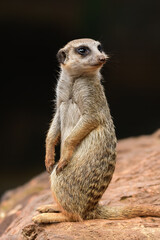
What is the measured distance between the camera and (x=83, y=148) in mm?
3430

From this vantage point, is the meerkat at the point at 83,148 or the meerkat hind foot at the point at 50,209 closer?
the meerkat at the point at 83,148

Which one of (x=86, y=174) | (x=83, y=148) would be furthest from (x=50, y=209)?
(x=83, y=148)

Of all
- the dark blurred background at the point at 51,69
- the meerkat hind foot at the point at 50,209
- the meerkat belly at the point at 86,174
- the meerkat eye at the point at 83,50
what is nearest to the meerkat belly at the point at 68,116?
the meerkat belly at the point at 86,174

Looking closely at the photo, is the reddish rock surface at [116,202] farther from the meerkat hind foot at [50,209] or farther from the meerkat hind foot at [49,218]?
the meerkat hind foot at [50,209]

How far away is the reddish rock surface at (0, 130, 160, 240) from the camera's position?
10.4ft

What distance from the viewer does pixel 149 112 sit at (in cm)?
933

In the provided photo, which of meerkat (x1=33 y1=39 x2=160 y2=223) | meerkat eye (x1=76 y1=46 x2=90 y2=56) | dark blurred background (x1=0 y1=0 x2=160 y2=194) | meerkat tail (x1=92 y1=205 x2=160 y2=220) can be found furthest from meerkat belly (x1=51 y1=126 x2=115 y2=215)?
dark blurred background (x1=0 y1=0 x2=160 y2=194)

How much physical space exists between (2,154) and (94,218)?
242 inches

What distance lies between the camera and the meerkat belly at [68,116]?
3.54 meters

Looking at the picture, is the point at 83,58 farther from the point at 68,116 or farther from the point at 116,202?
the point at 116,202

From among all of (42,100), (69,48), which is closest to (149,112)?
(42,100)

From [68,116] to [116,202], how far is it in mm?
942

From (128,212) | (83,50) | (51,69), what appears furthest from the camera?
(51,69)

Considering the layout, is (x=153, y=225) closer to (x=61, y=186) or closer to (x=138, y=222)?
(x=138, y=222)
